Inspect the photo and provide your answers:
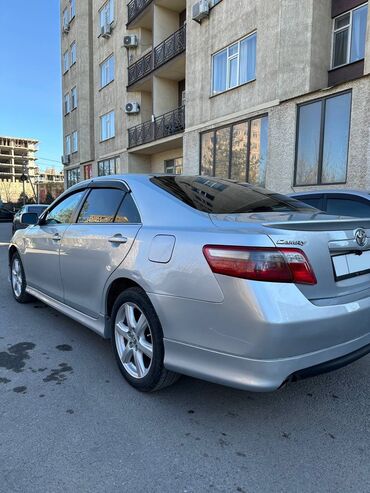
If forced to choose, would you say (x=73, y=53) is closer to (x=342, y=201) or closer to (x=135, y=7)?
(x=135, y=7)

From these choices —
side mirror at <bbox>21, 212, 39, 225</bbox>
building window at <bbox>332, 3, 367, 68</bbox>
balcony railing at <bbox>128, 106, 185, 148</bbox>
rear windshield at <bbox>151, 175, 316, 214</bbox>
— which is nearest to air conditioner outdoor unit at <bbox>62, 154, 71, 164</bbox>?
balcony railing at <bbox>128, 106, 185, 148</bbox>

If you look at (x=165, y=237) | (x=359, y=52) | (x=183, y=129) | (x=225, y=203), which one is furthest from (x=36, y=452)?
(x=183, y=129)

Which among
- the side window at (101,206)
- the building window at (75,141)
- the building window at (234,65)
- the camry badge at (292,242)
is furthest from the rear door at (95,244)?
the building window at (75,141)

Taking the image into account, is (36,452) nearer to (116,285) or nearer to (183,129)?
(116,285)

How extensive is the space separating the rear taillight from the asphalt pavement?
1.04m

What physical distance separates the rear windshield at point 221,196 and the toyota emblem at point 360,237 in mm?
600

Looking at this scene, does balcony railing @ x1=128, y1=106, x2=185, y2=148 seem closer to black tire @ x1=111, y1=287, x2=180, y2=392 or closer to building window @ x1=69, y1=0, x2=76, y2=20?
building window @ x1=69, y1=0, x2=76, y2=20

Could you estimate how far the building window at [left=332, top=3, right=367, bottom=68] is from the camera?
34.0ft

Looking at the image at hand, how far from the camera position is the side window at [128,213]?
123 inches

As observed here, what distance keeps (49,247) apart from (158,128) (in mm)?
14657

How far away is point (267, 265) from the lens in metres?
2.15

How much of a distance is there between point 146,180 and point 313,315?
1.77 meters

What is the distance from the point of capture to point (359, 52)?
34.4 feet

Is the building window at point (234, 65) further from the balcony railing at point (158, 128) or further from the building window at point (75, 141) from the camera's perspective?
the building window at point (75, 141)
